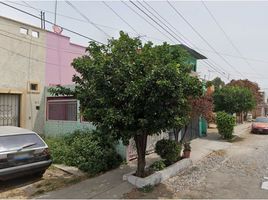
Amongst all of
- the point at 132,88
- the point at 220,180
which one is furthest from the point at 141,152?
the point at 220,180

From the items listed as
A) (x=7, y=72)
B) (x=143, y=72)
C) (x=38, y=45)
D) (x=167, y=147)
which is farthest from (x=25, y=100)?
(x=143, y=72)

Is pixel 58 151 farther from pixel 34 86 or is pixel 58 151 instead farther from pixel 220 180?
pixel 220 180

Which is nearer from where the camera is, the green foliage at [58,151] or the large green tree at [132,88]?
the large green tree at [132,88]

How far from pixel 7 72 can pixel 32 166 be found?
21.5 ft

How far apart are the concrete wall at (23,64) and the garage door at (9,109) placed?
22cm

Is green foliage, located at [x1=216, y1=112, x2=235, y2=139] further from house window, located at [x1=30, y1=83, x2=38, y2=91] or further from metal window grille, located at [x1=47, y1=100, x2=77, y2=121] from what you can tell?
house window, located at [x1=30, y1=83, x2=38, y2=91]

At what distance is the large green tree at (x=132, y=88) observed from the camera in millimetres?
6293

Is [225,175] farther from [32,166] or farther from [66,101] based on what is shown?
[66,101]

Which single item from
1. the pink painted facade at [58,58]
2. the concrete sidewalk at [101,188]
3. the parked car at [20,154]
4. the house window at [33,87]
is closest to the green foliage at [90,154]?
the concrete sidewalk at [101,188]

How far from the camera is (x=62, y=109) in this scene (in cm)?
1338

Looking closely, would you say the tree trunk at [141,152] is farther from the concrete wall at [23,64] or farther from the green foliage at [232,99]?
the green foliage at [232,99]

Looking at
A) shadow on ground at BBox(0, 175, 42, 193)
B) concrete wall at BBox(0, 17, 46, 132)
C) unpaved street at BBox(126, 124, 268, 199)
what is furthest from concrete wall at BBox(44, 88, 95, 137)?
unpaved street at BBox(126, 124, 268, 199)

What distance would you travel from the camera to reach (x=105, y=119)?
21.0 ft

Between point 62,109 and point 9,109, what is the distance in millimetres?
2314
